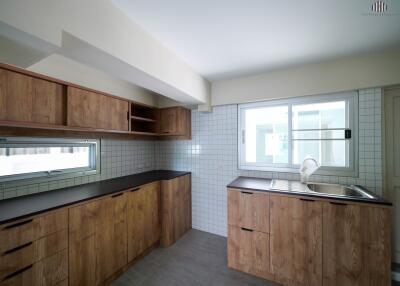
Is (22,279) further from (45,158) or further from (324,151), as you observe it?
(324,151)

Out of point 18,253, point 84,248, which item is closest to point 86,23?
point 18,253

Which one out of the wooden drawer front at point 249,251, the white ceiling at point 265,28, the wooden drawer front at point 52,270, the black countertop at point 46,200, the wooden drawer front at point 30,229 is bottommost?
the wooden drawer front at point 249,251

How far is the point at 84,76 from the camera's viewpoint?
6.51 feet

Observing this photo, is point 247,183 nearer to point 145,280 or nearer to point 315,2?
point 145,280

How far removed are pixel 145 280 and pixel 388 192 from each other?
9.47 feet

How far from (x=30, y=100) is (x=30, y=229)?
995 mm

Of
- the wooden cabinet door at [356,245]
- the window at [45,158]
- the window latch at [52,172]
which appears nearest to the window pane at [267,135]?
the wooden cabinet door at [356,245]

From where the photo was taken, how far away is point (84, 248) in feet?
5.04

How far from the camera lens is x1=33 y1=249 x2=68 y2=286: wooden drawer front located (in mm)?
1252

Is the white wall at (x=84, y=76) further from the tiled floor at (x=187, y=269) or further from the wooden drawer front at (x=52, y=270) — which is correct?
the tiled floor at (x=187, y=269)

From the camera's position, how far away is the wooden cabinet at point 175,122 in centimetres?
273

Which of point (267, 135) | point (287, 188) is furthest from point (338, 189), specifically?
point (267, 135)

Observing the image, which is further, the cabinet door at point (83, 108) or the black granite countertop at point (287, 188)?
the cabinet door at point (83, 108)

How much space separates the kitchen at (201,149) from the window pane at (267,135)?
19 millimetres
